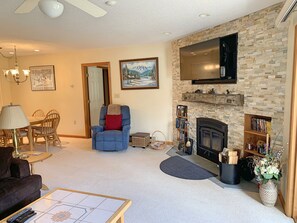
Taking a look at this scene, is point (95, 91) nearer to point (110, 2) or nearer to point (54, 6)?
point (110, 2)

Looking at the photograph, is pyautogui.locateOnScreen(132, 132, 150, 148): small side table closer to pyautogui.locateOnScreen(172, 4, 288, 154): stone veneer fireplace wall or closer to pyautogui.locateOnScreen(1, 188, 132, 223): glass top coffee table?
pyautogui.locateOnScreen(172, 4, 288, 154): stone veneer fireplace wall

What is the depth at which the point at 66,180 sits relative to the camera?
3.48m

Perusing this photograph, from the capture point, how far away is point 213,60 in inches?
142

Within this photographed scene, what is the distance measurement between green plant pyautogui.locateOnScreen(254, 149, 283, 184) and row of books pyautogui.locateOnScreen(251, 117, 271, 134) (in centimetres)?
39

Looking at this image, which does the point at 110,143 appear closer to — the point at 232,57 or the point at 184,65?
the point at 184,65

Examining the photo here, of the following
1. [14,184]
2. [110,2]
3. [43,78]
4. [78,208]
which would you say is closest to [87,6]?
[110,2]

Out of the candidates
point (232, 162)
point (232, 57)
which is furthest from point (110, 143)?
point (232, 57)

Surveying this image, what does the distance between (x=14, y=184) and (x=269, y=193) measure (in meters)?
2.81

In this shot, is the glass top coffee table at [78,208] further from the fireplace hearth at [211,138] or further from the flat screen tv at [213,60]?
the flat screen tv at [213,60]

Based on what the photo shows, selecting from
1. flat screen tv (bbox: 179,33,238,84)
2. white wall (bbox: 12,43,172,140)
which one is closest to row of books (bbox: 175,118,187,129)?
white wall (bbox: 12,43,172,140)

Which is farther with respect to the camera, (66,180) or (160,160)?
(160,160)

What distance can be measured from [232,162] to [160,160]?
153 centimetres

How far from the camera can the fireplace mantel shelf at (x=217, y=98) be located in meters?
3.28

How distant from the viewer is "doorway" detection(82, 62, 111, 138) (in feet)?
20.2
